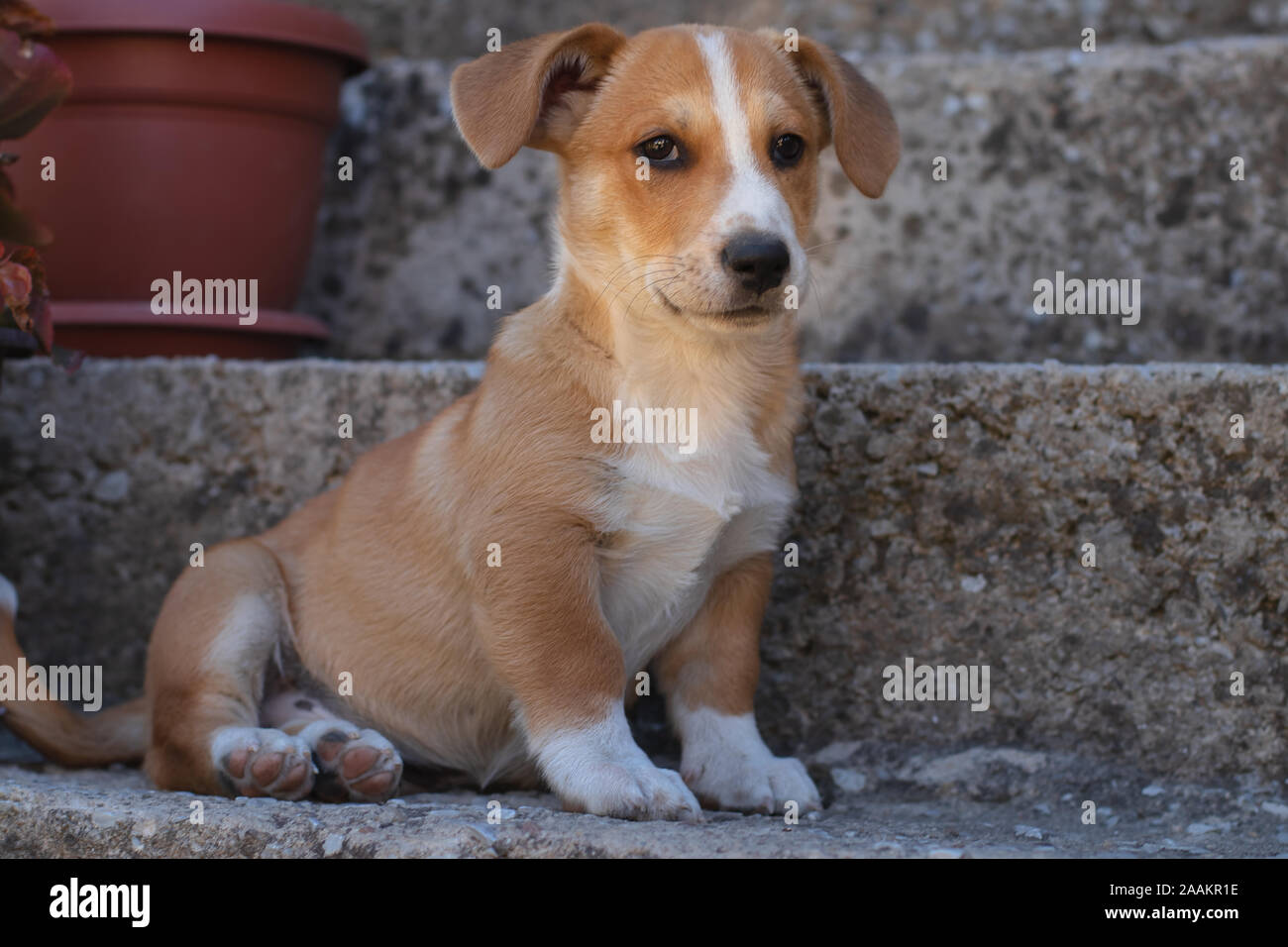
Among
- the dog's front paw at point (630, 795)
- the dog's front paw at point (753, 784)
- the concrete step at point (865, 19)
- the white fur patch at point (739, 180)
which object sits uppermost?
the concrete step at point (865, 19)

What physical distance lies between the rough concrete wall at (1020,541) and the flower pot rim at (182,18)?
1099mm

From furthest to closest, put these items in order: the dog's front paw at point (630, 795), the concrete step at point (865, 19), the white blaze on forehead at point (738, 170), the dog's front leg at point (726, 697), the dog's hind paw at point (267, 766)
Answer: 1. the concrete step at point (865, 19)
2. the dog's front leg at point (726, 697)
3. the dog's hind paw at point (267, 766)
4. the white blaze on forehead at point (738, 170)
5. the dog's front paw at point (630, 795)

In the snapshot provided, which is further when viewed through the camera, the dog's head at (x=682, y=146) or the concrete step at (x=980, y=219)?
the concrete step at (x=980, y=219)

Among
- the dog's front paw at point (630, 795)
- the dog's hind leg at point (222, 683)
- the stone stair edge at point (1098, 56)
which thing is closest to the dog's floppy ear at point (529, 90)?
the dog's hind leg at point (222, 683)

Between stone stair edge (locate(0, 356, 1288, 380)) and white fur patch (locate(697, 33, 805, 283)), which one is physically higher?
white fur patch (locate(697, 33, 805, 283))

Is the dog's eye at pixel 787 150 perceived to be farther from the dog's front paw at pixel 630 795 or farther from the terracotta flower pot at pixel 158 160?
the terracotta flower pot at pixel 158 160

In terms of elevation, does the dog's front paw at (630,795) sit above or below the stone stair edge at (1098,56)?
below

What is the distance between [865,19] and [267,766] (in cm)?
379

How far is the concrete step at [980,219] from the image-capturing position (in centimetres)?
427

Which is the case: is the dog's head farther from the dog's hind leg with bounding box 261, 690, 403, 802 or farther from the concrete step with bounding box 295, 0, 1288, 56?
the concrete step with bounding box 295, 0, 1288, 56

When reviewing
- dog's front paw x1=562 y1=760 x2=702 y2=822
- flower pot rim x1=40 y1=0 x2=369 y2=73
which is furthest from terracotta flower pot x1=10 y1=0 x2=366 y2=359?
dog's front paw x1=562 y1=760 x2=702 y2=822

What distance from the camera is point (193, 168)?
4230mm

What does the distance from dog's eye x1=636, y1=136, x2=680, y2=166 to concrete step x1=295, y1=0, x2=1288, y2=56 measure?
251cm

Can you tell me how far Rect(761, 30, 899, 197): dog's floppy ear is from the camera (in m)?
3.17
